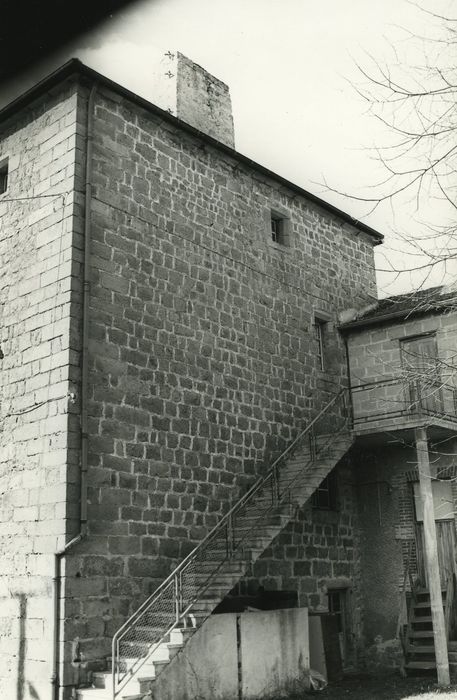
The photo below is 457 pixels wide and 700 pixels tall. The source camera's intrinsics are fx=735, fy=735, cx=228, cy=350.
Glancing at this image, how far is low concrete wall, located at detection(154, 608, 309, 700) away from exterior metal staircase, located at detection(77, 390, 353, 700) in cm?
28

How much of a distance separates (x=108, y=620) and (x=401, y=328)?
8962 mm

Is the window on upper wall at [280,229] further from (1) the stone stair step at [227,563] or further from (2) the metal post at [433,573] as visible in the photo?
(2) the metal post at [433,573]

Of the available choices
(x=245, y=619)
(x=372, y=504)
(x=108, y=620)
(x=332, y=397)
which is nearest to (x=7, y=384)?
(x=108, y=620)

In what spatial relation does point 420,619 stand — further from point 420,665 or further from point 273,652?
point 273,652

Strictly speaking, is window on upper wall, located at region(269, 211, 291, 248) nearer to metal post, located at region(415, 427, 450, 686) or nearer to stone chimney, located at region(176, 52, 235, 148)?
stone chimney, located at region(176, 52, 235, 148)

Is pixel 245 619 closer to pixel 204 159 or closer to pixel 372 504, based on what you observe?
pixel 372 504

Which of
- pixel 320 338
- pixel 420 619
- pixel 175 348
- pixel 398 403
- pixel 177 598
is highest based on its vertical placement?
pixel 320 338

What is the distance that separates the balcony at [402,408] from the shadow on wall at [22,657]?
249 inches

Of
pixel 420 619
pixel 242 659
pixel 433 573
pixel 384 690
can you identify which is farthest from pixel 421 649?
pixel 242 659

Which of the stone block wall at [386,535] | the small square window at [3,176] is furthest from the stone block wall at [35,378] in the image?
the stone block wall at [386,535]

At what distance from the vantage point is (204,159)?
14.2 meters

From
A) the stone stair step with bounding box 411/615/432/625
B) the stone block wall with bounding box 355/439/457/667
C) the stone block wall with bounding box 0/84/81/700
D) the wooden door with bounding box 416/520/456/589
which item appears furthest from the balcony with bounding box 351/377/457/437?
the stone block wall with bounding box 0/84/81/700

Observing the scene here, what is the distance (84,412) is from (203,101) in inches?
331

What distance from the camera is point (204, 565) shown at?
11.4 m
